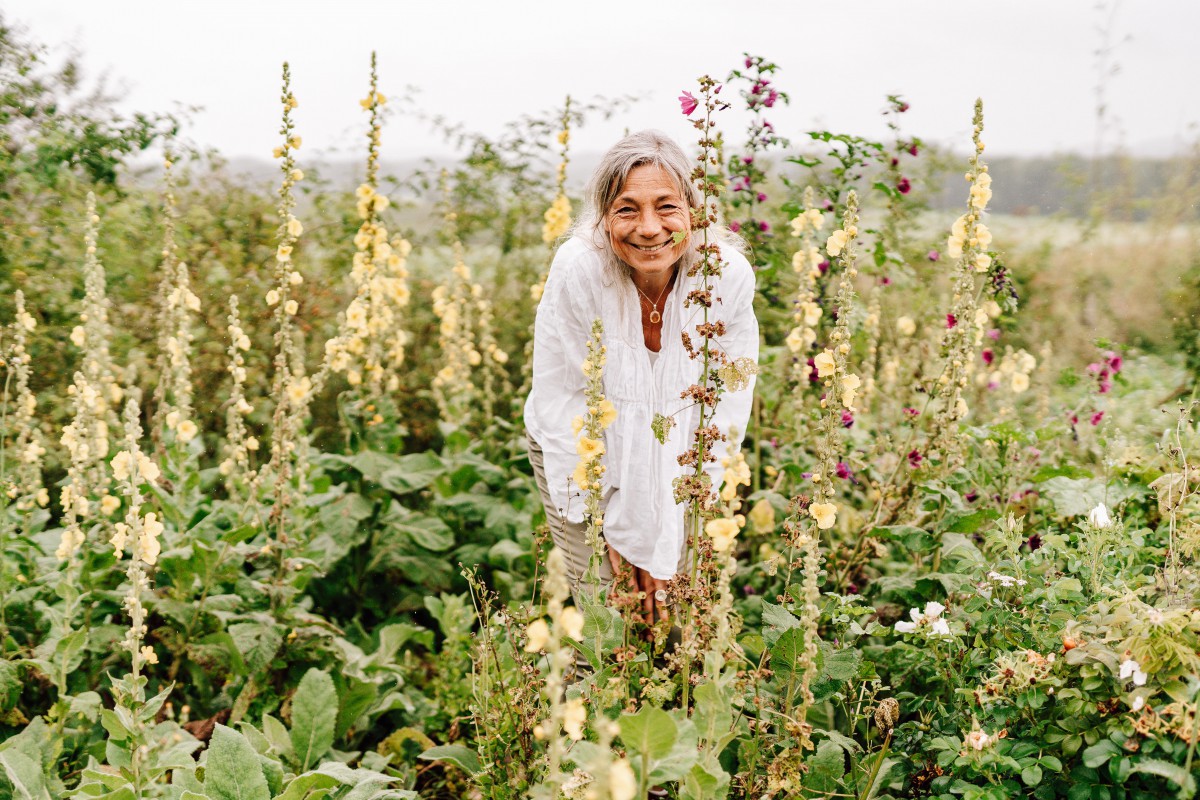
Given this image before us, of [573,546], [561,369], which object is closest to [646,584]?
[573,546]

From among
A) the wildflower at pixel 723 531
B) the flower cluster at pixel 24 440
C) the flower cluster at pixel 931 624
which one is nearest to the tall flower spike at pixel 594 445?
the wildflower at pixel 723 531

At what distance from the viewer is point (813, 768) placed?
88.7 inches

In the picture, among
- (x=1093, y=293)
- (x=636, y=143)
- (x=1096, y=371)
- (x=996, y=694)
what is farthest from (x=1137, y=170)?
(x=996, y=694)

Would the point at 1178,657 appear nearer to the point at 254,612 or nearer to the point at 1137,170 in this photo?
the point at 254,612

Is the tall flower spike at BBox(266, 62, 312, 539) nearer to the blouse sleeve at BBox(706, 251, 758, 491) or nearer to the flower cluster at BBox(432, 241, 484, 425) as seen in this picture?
the flower cluster at BBox(432, 241, 484, 425)

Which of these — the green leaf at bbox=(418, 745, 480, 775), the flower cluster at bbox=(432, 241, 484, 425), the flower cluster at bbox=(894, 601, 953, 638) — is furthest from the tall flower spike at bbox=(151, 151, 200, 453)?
the flower cluster at bbox=(894, 601, 953, 638)

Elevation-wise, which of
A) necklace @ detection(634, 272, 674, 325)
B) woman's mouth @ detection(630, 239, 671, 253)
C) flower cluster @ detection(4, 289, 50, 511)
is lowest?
flower cluster @ detection(4, 289, 50, 511)

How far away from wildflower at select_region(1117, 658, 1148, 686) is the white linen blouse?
1193mm

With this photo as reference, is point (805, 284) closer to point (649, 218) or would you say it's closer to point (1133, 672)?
point (649, 218)

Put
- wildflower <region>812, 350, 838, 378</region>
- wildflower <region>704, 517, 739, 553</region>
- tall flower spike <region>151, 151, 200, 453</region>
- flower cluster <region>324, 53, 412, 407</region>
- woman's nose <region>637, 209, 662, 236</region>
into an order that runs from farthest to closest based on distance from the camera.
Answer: flower cluster <region>324, 53, 412, 407</region> → tall flower spike <region>151, 151, 200, 453</region> → woman's nose <region>637, 209, 662, 236</region> → wildflower <region>812, 350, 838, 378</region> → wildflower <region>704, 517, 739, 553</region>

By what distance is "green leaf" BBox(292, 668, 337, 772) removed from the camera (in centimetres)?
280

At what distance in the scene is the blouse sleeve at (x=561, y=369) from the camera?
282cm

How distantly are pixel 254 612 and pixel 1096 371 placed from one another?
357 cm

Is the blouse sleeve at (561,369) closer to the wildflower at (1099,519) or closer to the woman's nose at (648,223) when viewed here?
the woman's nose at (648,223)
